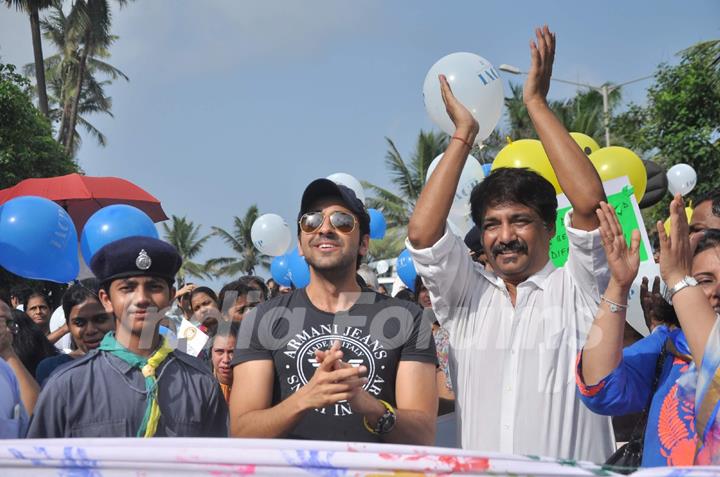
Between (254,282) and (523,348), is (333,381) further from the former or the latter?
(254,282)

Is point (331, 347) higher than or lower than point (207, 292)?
lower

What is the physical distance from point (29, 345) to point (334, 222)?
2240mm

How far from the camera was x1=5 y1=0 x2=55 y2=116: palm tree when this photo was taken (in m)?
23.2

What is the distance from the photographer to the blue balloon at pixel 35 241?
5695mm

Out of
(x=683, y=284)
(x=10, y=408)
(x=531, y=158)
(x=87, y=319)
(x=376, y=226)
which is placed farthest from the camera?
(x=376, y=226)

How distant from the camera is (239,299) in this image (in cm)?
512

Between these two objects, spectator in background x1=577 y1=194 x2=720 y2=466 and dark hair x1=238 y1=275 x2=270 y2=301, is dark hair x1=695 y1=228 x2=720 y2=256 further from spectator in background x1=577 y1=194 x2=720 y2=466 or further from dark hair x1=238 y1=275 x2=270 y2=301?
dark hair x1=238 y1=275 x2=270 y2=301

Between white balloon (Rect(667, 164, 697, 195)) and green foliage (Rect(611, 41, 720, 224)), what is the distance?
14.0ft

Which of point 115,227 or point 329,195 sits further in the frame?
point 115,227

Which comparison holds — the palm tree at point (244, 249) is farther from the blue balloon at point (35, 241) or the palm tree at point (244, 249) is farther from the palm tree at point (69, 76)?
the blue balloon at point (35, 241)

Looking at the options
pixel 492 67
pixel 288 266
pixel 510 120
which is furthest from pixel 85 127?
pixel 492 67

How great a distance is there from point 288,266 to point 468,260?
7.33 meters

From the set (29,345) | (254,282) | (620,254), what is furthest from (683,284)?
(254,282)

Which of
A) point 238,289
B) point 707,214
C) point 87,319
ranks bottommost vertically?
point 87,319
